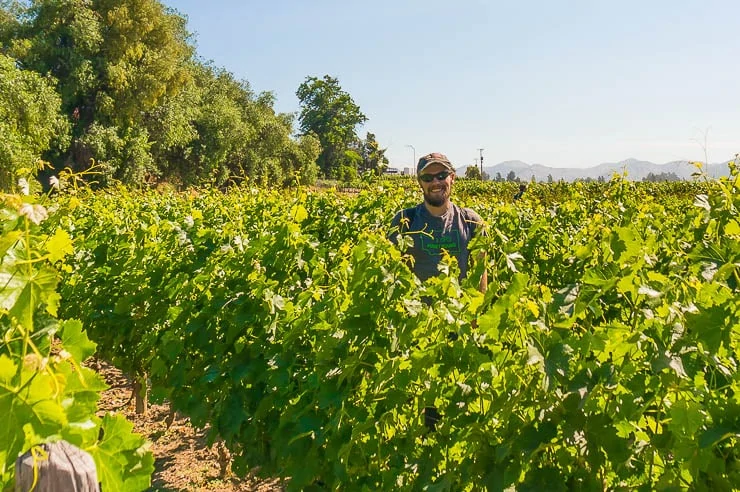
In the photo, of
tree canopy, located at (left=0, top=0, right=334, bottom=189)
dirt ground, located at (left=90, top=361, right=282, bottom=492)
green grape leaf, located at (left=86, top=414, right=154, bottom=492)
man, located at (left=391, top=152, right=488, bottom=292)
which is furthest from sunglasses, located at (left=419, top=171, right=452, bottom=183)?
tree canopy, located at (left=0, top=0, right=334, bottom=189)

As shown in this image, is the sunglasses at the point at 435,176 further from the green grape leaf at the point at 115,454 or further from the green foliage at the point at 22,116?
the green foliage at the point at 22,116

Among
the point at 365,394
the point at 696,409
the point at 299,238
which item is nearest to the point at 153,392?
the point at 299,238

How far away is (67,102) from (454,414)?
27823 mm

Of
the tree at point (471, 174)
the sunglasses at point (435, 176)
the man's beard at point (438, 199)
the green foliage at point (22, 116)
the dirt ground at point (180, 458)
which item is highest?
the green foliage at point (22, 116)

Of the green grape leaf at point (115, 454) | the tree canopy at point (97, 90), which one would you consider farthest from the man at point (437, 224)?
the tree canopy at point (97, 90)

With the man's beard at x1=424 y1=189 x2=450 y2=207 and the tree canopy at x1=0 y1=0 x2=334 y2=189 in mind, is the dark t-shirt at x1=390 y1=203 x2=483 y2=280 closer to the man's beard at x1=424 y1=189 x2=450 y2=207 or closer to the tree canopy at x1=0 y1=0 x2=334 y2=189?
the man's beard at x1=424 y1=189 x2=450 y2=207

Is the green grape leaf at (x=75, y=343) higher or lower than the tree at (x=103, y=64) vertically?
lower

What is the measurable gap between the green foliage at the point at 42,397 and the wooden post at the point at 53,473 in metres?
0.02

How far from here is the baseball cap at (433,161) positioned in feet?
11.5

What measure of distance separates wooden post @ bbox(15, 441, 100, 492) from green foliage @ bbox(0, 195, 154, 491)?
0.08ft

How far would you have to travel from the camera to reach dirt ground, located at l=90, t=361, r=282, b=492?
13.4 ft

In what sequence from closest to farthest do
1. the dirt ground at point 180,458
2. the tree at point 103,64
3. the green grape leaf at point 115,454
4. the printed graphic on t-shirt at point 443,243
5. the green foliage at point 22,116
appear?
1. the green grape leaf at point 115,454
2. the printed graphic on t-shirt at point 443,243
3. the dirt ground at point 180,458
4. the green foliage at point 22,116
5. the tree at point 103,64

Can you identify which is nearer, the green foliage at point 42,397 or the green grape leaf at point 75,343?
the green foliage at point 42,397

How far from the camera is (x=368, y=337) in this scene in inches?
84.4
